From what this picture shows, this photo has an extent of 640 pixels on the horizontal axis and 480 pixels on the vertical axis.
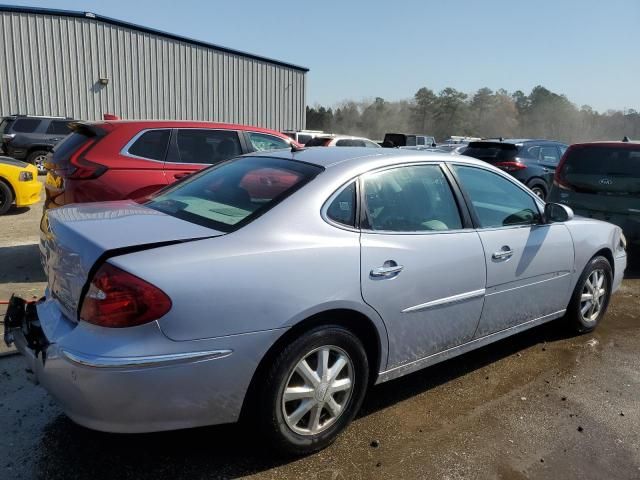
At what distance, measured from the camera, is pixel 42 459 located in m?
2.59

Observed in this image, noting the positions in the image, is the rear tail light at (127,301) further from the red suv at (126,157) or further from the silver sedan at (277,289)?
the red suv at (126,157)

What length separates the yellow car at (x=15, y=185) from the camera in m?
9.12

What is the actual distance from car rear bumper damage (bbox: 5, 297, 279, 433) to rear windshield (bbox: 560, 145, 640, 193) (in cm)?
611

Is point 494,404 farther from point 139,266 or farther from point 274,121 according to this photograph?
point 274,121

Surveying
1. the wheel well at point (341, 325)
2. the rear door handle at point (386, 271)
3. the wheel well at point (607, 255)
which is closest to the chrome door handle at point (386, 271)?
the rear door handle at point (386, 271)

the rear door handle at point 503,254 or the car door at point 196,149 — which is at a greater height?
the car door at point 196,149

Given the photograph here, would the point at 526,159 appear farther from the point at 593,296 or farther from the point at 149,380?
the point at 149,380

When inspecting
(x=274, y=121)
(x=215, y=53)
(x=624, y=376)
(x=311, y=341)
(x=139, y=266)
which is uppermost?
(x=215, y=53)

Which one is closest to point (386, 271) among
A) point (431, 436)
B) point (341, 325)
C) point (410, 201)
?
point (341, 325)

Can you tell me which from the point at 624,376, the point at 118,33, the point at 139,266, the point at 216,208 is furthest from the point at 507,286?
the point at 118,33

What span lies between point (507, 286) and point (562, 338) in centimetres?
132

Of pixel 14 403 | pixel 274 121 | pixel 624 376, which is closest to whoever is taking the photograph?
Answer: pixel 14 403

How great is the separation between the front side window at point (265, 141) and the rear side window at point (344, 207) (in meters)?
3.81

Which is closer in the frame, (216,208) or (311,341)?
(311,341)
